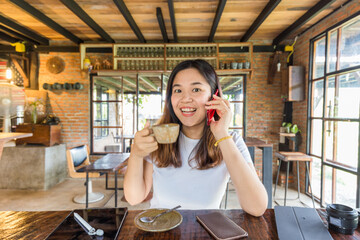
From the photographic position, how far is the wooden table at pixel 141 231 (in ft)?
2.47

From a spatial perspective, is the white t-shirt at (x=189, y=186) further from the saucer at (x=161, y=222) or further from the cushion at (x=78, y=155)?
the cushion at (x=78, y=155)

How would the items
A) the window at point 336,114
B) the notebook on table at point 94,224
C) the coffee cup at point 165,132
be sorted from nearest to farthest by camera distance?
the notebook on table at point 94,224, the coffee cup at point 165,132, the window at point 336,114

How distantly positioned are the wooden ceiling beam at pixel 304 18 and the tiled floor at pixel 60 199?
299 cm

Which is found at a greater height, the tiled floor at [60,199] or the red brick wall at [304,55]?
the red brick wall at [304,55]

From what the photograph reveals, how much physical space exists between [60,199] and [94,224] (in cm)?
339

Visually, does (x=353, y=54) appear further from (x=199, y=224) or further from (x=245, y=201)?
(x=199, y=224)

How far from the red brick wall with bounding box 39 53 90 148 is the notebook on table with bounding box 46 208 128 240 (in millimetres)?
4108

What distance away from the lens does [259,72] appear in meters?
4.50

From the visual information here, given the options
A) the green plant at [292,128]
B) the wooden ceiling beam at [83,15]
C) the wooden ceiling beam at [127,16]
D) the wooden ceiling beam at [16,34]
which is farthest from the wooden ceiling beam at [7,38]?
the green plant at [292,128]

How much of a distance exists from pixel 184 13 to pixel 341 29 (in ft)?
7.87

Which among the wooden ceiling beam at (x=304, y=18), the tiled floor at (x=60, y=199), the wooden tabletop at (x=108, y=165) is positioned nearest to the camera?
the wooden tabletop at (x=108, y=165)

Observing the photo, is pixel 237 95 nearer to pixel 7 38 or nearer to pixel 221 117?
pixel 221 117

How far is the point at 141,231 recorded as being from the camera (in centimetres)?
78

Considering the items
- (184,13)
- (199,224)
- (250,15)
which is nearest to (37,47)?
(184,13)
